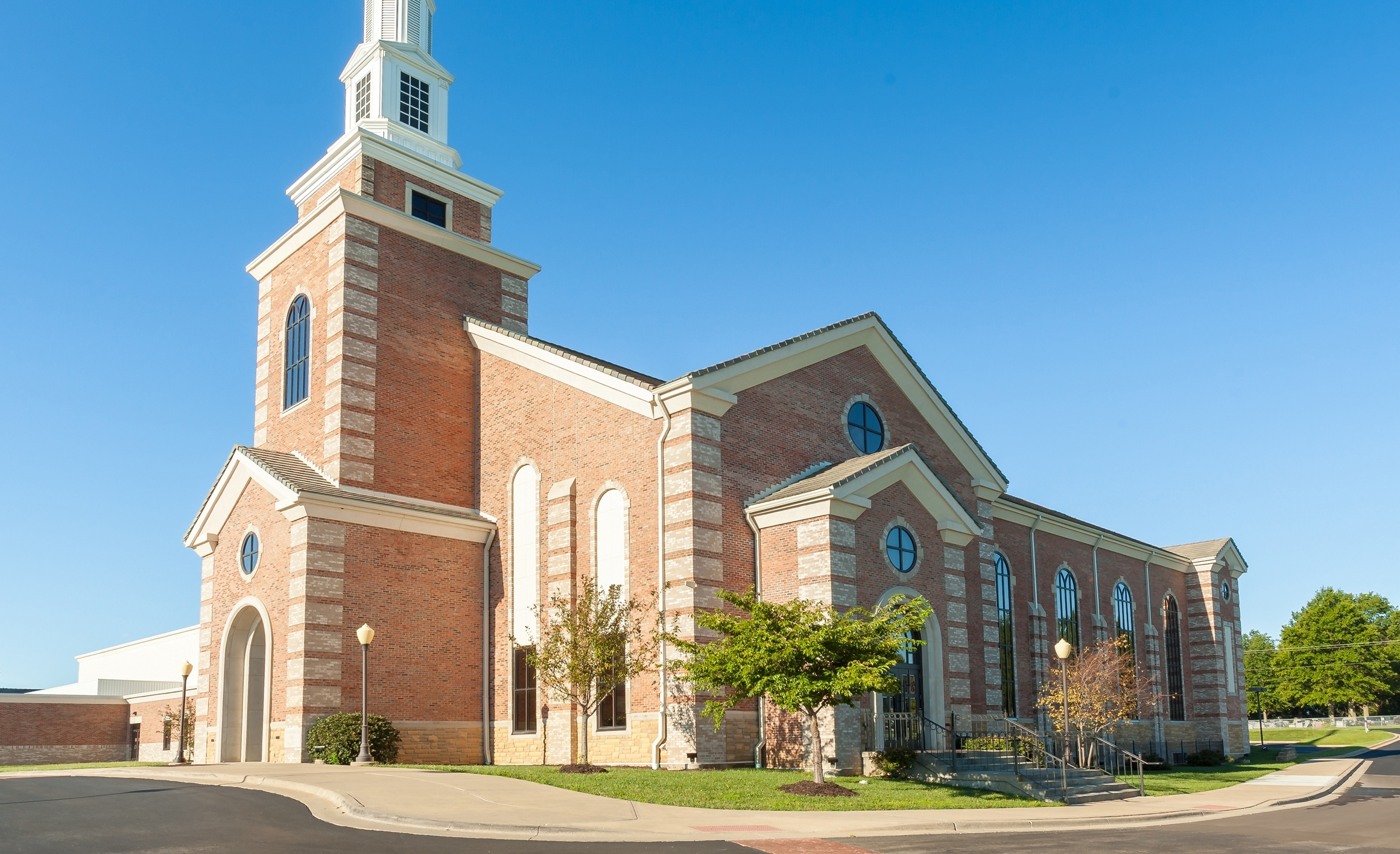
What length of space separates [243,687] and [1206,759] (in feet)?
117

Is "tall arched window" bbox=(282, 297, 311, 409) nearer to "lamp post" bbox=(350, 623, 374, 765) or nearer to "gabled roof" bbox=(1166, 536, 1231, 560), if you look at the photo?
"lamp post" bbox=(350, 623, 374, 765)

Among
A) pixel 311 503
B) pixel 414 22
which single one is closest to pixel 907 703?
pixel 311 503

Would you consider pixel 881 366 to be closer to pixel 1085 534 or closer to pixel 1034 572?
pixel 1034 572

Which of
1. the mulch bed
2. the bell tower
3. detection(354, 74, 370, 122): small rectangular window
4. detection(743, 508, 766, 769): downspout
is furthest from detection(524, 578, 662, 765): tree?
detection(354, 74, 370, 122): small rectangular window

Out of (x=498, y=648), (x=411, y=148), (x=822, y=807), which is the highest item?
(x=411, y=148)

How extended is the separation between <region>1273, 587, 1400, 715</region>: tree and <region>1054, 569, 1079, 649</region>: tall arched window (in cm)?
6590

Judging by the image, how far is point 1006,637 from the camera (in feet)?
125

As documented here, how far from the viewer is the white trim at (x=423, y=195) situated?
33.3 metres

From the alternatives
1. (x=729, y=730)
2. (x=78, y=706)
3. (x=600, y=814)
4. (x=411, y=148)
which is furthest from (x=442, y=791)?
(x=78, y=706)

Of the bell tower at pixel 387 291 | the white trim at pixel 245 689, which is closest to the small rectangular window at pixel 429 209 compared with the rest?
the bell tower at pixel 387 291

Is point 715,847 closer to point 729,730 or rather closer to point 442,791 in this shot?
point 442,791

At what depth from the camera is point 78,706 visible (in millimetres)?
40219

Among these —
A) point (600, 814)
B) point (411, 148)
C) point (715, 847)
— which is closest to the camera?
point (715, 847)

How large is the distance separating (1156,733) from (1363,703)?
207 feet
